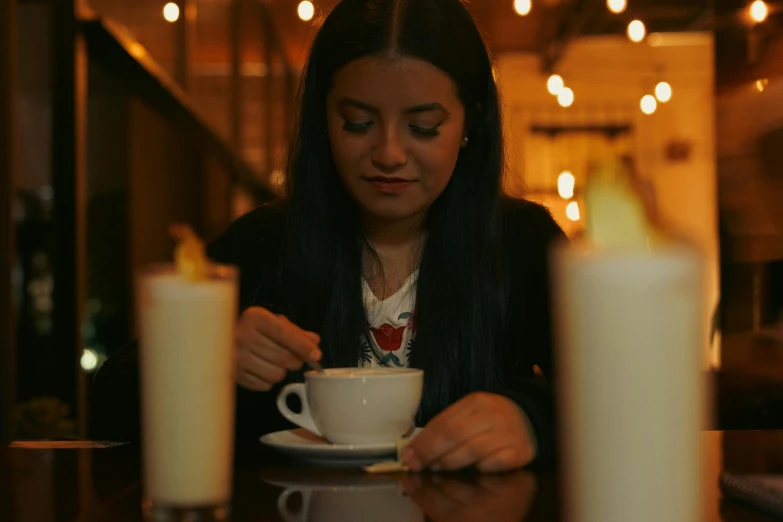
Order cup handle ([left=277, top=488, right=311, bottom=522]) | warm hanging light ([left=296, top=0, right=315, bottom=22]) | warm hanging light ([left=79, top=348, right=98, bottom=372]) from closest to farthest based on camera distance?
1. cup handle ([left=277, top=488, right=311, bottom=522])
2. warm hanging light ([left=79, top=348, right=98, bottom=372])
3. warm hanging light ([left=296, top=0, right=315, bottom=22])

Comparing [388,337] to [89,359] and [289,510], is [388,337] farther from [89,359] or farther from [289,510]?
[89,359]

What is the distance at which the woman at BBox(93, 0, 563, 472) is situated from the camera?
1475 mm

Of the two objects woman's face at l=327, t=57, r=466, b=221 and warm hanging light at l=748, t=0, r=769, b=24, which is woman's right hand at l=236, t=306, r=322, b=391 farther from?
warm hanging light at l=748, t=0, r=769, b=24

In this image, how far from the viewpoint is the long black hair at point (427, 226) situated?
150 cm

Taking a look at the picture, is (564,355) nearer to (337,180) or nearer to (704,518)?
(704,518)

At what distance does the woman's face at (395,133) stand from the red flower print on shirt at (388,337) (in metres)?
0.20

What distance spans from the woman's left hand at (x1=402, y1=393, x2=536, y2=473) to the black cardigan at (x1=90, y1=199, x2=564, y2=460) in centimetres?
48

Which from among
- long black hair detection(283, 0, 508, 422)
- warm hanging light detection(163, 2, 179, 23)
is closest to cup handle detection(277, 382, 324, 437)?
long black hair detection(283, 0, 508, 422)

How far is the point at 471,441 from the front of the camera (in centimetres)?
92

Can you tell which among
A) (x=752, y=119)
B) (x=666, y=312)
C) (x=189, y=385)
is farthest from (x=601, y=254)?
(x=752, y=119)

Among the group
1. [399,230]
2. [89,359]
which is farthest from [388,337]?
[89,359]

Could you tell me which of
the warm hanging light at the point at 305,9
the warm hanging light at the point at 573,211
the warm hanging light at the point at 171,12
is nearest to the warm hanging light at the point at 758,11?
the warm hanging light at the point at 573,211

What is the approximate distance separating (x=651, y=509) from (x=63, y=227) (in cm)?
252

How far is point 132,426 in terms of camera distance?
1.35 meters
